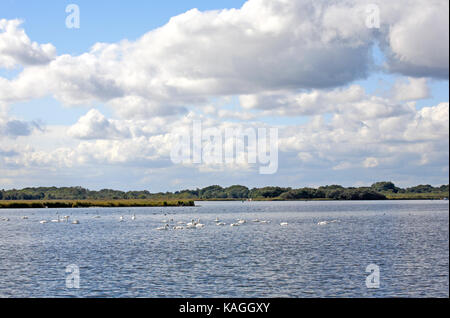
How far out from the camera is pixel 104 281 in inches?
1559

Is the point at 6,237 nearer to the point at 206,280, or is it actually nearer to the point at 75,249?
the point at 75,249

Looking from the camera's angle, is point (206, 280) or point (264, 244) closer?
point (206, 280)

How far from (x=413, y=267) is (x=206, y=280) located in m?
19.4

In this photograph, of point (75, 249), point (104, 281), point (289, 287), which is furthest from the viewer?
point (75, 249)

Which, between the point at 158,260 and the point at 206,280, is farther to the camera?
the point at 158,260
